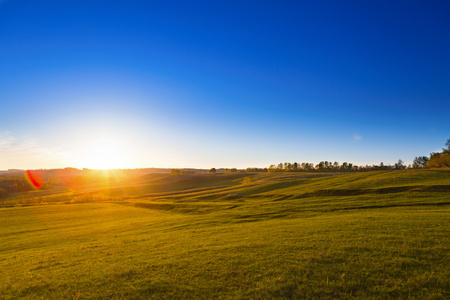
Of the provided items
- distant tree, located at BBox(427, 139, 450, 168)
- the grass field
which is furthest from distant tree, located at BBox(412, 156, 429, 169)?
the grass field

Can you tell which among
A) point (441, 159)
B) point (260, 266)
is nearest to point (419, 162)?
point (441, 159)

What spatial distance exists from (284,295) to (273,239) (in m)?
7.51

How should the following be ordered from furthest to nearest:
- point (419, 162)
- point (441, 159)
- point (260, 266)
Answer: point (419, 162)
point (441, 159)
point (260, 266)

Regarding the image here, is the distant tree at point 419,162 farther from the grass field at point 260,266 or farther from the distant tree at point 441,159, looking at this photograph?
the grass field at point 260,266

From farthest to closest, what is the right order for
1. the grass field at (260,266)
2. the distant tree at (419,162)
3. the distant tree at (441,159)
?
1. the distant tree at (419,162)
2. the distant tree at (441,159)
3. the grass field at (260,266)

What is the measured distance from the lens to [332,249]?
43.7ft

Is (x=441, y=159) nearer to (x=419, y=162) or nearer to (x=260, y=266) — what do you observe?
(x=419, y=162)

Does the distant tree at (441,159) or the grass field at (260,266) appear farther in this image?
the distant tree at (441,159)

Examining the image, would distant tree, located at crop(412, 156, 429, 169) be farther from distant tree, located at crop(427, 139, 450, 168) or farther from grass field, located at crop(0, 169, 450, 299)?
grass field, located at crop(0, 169, 450, 299)

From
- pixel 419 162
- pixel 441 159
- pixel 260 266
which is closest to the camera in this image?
pixel 260 266

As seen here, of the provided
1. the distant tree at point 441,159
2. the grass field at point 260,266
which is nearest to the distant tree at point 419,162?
the distant tree at point 441,159

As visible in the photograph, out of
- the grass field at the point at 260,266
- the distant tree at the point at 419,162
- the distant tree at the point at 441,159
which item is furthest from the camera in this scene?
the distant tree at the point at 419,162

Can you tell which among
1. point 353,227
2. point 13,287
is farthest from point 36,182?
point 353,227

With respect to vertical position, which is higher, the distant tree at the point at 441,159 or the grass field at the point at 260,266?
the distant tree at the point at 441,159
